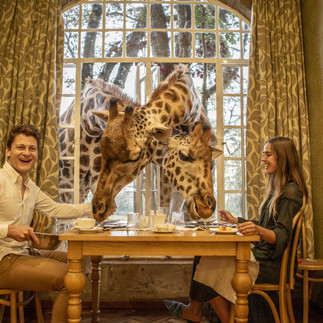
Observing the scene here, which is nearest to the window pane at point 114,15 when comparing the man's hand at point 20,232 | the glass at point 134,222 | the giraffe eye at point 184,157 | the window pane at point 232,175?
the giraffe eye at point 184,157

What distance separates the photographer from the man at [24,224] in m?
1.97

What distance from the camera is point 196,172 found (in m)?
2.88

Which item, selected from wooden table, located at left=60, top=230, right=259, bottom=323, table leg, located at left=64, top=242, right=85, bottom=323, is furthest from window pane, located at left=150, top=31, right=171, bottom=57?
table leg, located at left=64, top=242, right=85, bottom=323

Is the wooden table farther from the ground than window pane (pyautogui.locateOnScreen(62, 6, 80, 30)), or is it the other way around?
window pane (pyautogui.locateOnScreen(62, 6, 80, 30))

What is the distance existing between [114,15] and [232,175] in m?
2.17

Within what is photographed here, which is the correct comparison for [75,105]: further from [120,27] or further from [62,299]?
[62,299]

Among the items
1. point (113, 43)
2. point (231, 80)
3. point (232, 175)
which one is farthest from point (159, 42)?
point (232, 175)

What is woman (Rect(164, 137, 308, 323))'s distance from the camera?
2098 mm

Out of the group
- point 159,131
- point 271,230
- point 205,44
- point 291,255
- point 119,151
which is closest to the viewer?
point 271,230

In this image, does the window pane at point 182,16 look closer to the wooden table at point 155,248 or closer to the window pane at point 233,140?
the window pane at point 233,140

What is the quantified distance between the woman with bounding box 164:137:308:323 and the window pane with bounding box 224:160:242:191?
1.39 meters

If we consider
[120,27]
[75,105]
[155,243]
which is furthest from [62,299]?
[120,27]

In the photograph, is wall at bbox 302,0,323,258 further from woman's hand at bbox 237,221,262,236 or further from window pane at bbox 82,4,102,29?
window pane at bbox 82,4,102,29

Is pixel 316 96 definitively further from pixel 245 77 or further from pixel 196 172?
pixel 196 172
